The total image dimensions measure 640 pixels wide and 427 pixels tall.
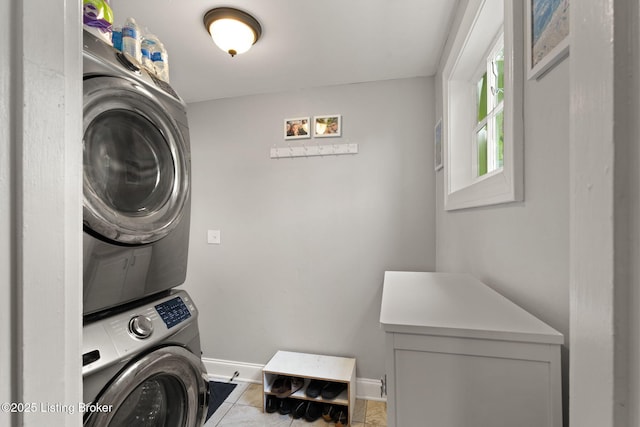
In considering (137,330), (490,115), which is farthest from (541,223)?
(137,330)

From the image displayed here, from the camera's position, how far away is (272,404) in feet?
6.27

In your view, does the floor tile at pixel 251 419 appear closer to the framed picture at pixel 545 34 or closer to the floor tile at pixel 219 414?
the floor tile at pixel 219 414

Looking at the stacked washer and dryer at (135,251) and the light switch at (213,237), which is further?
the light switch at (213,237)

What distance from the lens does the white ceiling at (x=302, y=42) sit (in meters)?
1.40

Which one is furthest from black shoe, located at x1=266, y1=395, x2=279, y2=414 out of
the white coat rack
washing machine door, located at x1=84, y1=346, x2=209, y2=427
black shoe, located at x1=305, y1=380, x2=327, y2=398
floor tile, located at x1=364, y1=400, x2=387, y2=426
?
the white coat rack

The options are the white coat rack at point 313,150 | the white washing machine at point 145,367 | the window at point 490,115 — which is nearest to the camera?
the white washing machine at point 145,367

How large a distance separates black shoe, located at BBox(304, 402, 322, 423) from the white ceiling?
247 cm

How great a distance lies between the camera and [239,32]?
1469 mm

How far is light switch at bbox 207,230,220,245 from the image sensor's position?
241cm

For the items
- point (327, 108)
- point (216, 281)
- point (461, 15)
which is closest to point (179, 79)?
point (327, 108)

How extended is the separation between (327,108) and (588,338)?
2.18 meters

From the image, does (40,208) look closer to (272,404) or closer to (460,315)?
(460,315)

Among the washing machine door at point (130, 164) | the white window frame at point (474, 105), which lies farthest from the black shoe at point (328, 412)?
the washing machine door at point (130, 164)

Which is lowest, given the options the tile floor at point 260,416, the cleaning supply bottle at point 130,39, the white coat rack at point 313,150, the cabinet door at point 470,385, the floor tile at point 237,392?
the floor tile at point 237,392
